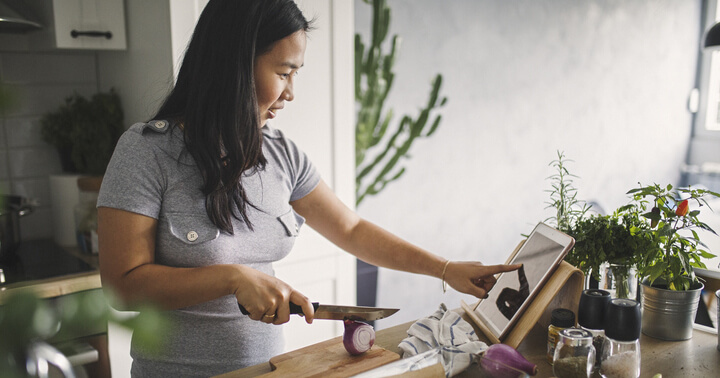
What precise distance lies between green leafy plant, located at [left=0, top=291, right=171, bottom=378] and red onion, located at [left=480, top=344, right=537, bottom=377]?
2.59 feet

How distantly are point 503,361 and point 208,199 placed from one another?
2.08ft

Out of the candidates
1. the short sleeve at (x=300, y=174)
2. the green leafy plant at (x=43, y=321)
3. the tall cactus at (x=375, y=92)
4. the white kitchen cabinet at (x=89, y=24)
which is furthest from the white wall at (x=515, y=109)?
the green leafy plant at (x=43, y=321)

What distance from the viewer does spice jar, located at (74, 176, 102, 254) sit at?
6.75 feet

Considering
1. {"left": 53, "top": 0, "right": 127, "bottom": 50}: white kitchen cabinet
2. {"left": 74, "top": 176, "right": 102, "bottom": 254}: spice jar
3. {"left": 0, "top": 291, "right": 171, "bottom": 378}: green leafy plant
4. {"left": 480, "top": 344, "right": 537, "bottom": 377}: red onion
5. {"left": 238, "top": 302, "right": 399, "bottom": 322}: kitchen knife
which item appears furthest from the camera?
{"left": 74, "top": 176, "right": 102, "bottom": 254}: spice jar

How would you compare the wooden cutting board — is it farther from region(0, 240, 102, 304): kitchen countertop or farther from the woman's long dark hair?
region(0, 240, 102, 304): kitchen countertop

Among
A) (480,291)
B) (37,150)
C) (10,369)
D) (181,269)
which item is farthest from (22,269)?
(10,369)

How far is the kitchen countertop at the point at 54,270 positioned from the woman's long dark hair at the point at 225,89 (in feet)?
2.55

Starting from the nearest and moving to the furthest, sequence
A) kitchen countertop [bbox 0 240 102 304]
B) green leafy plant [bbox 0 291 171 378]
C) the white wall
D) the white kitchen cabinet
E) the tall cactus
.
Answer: green leafy plant [bbox 0 291 171 378] → kitchen countertop [bbox 0 240 102 304] → the white kitchen cabinet → the tall cactus → the white wall

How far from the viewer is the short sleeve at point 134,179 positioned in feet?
3.56

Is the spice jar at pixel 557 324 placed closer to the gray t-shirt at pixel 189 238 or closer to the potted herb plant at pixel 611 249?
the potted herb plant at pixel 611 249

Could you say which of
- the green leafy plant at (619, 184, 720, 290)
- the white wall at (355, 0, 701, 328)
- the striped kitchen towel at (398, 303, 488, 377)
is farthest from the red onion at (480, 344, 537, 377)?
the white wall at (355, 0, 701, 328)

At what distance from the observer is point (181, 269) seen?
108cm

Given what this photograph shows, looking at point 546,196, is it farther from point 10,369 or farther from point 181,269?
point 10,369

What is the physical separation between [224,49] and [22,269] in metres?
1.18
